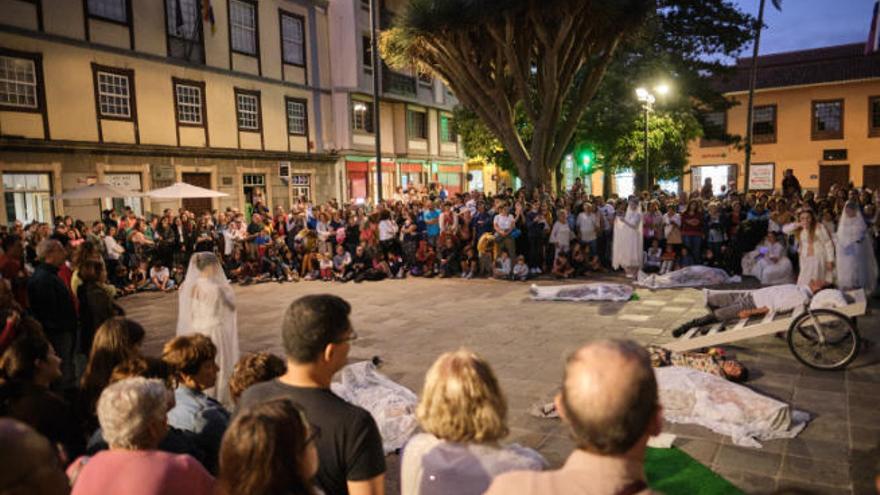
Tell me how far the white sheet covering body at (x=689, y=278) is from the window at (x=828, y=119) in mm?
29607

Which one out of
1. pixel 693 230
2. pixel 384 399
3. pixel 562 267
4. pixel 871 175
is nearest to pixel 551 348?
pixel 384 399

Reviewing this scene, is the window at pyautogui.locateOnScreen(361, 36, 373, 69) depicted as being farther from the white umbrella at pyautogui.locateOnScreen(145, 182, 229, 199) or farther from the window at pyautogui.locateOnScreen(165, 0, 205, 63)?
the white umbrella at pyautogui.locateOnScreen(145, 182, 229, 199)

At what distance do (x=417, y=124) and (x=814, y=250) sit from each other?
26706mm

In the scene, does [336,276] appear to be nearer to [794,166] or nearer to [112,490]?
[112,490]

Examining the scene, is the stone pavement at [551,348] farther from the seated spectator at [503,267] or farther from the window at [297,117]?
the window at [297,117]

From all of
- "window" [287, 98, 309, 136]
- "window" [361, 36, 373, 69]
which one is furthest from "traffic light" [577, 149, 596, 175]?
"window" [287, 98, 309, 136]

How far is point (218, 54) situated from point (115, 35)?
408cm

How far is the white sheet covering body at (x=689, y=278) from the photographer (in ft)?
41.5

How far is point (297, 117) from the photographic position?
88.0ft

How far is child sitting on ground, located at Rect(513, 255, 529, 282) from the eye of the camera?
1426 centimetres

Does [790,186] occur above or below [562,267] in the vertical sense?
above

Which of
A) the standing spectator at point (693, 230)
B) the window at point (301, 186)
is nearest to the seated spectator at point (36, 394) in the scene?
the standing spectator at point (693, 230)

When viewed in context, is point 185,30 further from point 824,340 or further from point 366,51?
point 824,340

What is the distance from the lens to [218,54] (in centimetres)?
2283
